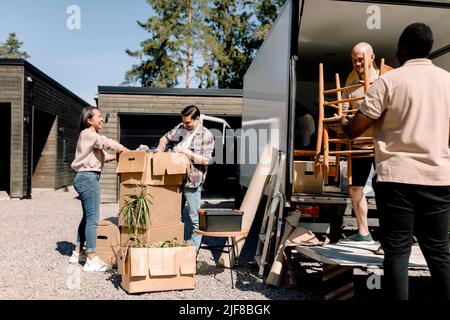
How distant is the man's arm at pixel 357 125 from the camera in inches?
113

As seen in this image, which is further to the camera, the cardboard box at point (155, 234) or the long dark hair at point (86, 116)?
the long dark hair at point (86, 116)

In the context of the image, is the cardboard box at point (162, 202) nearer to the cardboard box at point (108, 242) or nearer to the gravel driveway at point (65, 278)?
the cardboard box at point (108, 242)

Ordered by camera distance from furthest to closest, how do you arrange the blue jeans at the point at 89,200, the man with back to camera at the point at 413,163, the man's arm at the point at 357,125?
the blue jeans at the point at 89,200 → the man's arm at the point at 357,125 → the man with back to camera at the point at 413,163

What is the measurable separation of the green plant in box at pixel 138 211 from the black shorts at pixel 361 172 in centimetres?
206

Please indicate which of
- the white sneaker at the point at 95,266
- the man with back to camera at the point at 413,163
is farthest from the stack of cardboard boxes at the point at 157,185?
the man with back to camera at the point at 413,163

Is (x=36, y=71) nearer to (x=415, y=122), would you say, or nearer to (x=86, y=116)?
(x=86, y=116)

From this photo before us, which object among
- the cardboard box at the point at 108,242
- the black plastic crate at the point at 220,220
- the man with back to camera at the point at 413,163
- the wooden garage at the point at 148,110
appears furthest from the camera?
the wooden garage at the point at 148,110

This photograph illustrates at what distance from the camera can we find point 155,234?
4.89 meters

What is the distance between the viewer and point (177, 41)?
1019 inches

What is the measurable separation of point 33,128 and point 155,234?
11.8 meters

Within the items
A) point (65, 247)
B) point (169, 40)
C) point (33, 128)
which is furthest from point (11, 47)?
point (65, 247)

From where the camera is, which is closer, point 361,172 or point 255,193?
point 361,172

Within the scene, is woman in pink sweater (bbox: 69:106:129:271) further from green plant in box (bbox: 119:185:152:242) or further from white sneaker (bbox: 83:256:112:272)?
green plant in box (bbox: 119:185:152:242)

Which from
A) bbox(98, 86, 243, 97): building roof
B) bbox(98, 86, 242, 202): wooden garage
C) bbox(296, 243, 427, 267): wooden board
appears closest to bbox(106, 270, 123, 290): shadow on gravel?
bbox(296, 243, 427, 267): wooden board
